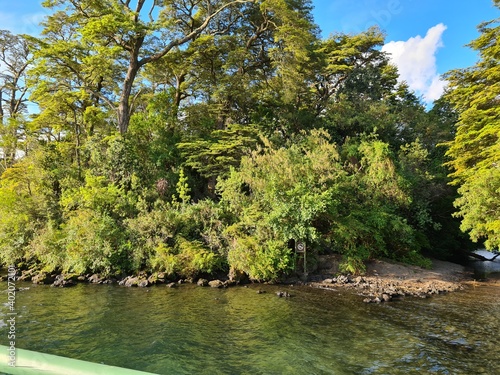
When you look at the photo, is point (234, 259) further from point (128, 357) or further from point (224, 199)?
point (128, 357)

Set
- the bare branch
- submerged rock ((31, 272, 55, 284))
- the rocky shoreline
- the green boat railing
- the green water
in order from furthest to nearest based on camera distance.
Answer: the bare branch < submerged rock ((31, 272, 55, 284)) < the rocky shoreline < the green water < the green boat railing

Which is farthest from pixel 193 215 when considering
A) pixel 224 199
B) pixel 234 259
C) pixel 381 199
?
pixel 381 199

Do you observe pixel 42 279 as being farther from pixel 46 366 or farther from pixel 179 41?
pixel 46 366

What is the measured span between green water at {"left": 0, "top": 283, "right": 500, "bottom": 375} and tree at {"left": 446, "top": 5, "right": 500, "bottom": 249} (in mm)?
3369

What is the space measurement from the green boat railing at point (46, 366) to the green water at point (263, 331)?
6909 mm

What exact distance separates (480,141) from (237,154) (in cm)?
1370

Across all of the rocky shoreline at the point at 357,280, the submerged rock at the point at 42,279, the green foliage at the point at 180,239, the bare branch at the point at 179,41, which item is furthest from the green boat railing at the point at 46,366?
the bare branch at the point at 179,41

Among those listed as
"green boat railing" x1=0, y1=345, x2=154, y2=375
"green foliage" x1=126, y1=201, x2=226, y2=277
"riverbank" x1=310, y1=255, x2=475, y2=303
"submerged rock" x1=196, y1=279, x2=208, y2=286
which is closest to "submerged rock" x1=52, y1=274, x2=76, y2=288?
"green foliage" x1=126, y1=201, x2=226, y2=277

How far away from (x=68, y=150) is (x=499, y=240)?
2795cm

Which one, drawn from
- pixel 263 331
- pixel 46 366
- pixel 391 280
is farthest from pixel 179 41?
pixel 46 366

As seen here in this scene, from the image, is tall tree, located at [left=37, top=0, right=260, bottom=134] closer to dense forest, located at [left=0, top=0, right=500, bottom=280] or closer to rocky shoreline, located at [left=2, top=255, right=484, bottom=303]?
dense forest, located at [left=0, top=0, right=500, bottom=280]

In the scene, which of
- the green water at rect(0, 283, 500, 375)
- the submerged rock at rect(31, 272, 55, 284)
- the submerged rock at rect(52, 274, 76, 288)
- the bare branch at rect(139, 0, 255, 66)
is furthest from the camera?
the bare branch at rect(139, 0, 255, 66)

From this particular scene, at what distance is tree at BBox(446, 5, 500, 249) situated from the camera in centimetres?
1495

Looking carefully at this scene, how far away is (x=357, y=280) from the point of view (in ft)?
52.3
